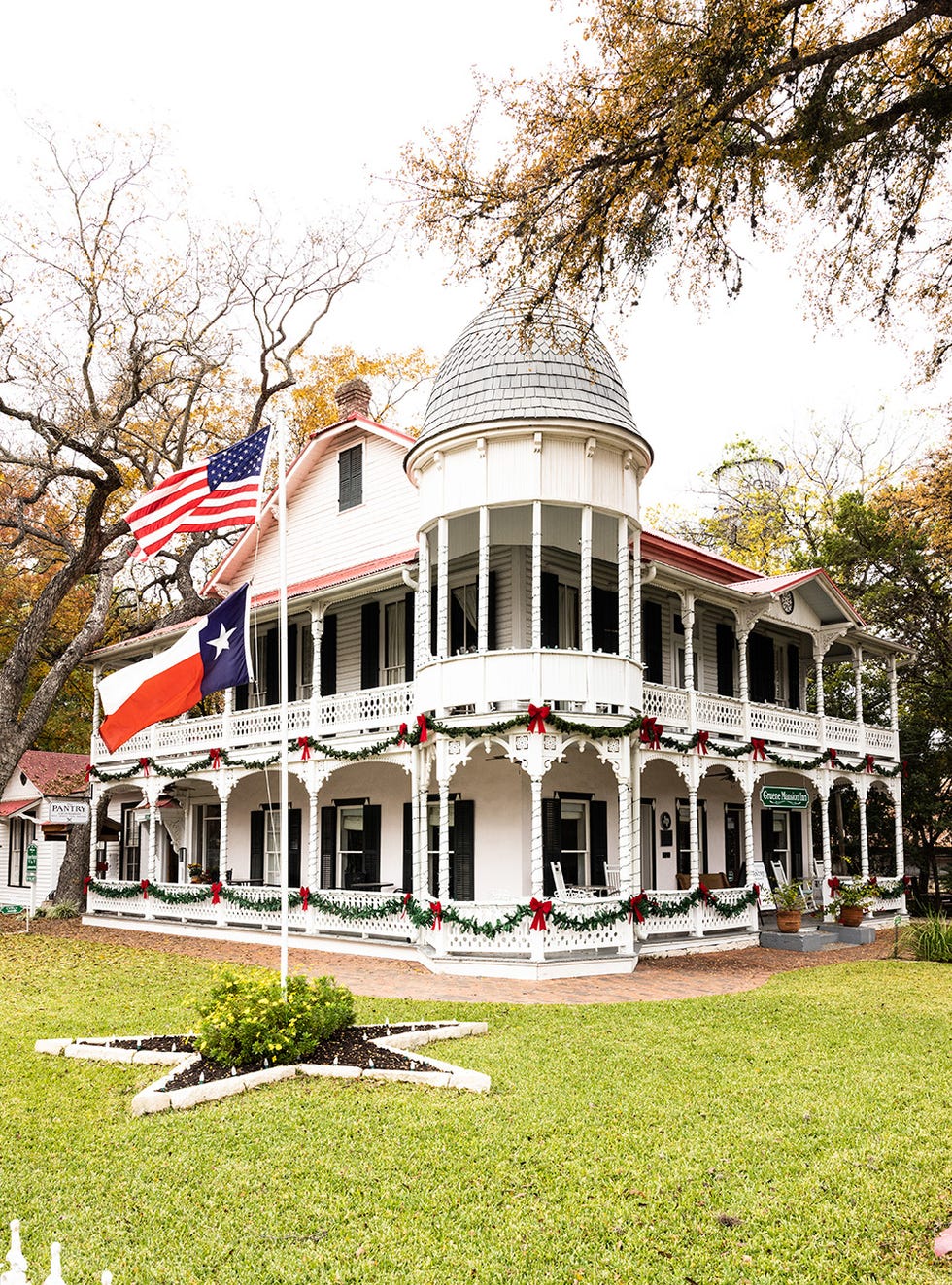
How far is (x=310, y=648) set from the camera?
76.2 ft

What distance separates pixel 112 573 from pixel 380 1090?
73.5 feet

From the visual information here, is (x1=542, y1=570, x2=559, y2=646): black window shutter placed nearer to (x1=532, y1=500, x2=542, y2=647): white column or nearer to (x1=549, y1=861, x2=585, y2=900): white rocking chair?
(x1=532, y1=500, x2=542, y2=647): white column

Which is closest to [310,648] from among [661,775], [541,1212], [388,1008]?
[661,775]

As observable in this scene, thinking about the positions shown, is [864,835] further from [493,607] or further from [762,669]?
[493,607]

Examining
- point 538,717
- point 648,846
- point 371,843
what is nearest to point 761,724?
point 648,846

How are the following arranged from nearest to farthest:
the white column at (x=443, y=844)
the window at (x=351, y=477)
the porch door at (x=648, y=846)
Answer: the white column at (x=443, y=844)
the porch door at (x=648, y=846)
the window at (x=351, y=477)

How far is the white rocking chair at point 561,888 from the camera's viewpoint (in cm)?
1754

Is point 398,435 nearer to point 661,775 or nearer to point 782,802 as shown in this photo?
point 661,775

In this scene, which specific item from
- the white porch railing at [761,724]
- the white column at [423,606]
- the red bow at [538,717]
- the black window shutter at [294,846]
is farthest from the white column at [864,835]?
the black window shutter at [294,846]

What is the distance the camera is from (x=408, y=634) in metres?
20.9

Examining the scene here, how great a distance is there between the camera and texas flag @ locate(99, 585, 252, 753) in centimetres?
1175

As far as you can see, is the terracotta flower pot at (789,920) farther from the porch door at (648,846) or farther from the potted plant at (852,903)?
the porch door at (648,846)

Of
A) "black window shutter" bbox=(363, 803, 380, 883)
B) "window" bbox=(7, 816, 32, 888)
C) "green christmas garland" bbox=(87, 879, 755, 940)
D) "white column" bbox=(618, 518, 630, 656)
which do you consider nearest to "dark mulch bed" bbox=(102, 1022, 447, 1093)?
"green christmas garland" bbox=(87, 879, 755, 940)

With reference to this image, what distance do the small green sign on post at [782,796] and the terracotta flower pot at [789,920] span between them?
204 cm
